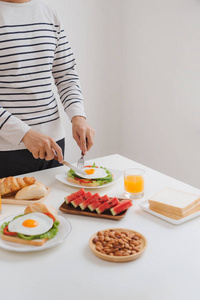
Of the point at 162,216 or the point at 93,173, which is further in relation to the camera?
the point at 93,173

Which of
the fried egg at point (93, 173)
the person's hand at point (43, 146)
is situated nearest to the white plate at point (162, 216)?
the fried egg at point (93, 173)

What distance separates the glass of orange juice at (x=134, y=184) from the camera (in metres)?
1.40

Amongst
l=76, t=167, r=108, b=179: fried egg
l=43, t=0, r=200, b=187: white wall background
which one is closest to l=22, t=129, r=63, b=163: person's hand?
l=76, t=167, r=108, b=179: fried egg

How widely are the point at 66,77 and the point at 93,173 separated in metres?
0.63

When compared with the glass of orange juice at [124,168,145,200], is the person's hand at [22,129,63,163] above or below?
above

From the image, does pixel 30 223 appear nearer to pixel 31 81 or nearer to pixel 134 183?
pixel 134 183

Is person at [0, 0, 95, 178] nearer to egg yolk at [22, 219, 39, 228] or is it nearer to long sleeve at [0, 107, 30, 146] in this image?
long sleeve at [0, 107, 30, 146]

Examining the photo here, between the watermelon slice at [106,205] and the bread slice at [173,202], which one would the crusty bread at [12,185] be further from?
the bread slice at [173,202]

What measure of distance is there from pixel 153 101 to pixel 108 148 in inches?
31.9

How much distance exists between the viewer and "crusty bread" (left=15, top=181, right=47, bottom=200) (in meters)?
1.37

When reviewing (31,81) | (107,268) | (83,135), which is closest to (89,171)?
(83,135)

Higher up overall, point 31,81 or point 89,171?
point 31,81

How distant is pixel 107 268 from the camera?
955mm

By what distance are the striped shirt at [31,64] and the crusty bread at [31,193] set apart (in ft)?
1.06
